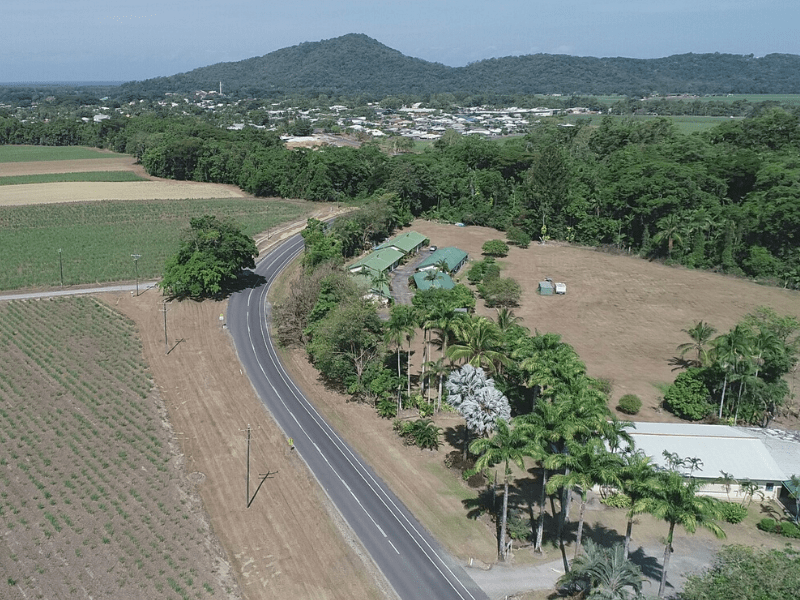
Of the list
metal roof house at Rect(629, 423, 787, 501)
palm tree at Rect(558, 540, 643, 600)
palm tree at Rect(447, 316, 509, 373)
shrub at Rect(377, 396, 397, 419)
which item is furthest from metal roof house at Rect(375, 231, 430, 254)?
palm tree at Rect(558, 540, 643, 600)

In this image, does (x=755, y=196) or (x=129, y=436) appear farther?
→ (x=755, y=196)

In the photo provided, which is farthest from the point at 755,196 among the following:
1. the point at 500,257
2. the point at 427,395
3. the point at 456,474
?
the point at 456,474

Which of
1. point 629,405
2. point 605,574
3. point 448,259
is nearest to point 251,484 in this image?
point 605,574

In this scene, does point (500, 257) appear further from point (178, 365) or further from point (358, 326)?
point (178, 365)

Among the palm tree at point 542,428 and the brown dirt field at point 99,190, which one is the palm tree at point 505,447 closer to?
the palm tree at point 542,428

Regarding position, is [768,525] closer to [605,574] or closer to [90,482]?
[605,574]

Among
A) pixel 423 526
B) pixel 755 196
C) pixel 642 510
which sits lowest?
pixel 423 526

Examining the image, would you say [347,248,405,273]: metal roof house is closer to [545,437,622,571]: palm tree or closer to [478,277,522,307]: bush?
[478,277,522,307]: bush

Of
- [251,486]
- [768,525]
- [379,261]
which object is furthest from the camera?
[379,261]
